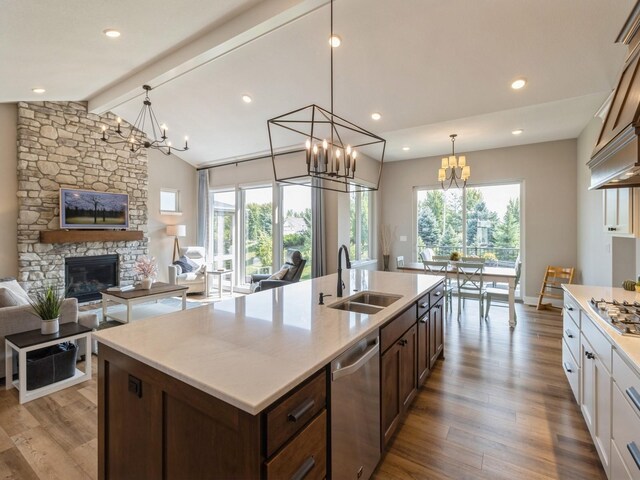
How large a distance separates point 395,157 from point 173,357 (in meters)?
6.42

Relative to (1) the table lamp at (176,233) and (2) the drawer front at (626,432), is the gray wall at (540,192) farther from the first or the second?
(1) the table lamp at (176,233)

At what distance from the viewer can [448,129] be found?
4938 mm

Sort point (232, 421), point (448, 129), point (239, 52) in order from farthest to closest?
point (448, 129) → point (239, 52) → point (232, 421)

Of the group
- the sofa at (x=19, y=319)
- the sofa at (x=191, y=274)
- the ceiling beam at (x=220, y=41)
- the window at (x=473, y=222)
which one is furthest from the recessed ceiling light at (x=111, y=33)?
the window at (x=473, y=222)

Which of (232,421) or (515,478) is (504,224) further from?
(232,421)

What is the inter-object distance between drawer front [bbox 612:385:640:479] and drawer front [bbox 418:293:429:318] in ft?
3.84

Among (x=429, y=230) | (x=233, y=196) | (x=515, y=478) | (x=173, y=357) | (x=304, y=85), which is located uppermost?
(x=304, y=85)

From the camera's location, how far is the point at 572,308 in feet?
7.98

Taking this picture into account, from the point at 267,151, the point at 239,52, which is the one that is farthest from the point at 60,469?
the point at 267,151

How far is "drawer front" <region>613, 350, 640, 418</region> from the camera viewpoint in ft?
4.17

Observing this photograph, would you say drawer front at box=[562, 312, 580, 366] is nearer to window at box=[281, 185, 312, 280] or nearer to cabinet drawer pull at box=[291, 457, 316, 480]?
cabinet drawer pull at box=[291, 457, 316, 480]

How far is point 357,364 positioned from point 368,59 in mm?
3364

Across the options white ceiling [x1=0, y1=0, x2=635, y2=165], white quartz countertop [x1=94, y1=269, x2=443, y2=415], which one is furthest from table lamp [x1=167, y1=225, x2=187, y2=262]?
white quartz countertop [x1=94, y1=269, x2=443, y2=415]

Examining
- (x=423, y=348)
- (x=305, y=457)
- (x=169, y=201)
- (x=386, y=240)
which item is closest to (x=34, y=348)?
(x=305, y=457)
